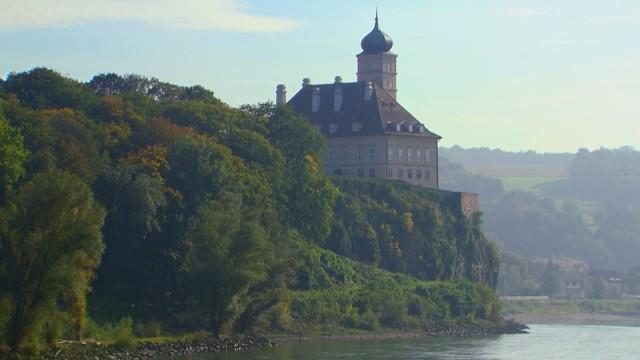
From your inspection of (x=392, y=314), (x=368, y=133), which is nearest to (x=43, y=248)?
(x=392, y=314)

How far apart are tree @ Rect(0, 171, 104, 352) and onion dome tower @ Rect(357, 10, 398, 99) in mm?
82580

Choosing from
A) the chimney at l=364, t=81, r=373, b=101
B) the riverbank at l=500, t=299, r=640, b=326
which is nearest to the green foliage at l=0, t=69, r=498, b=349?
the chimney at l=364, t=81, r=373, b=101

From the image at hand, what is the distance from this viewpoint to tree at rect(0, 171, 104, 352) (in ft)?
257

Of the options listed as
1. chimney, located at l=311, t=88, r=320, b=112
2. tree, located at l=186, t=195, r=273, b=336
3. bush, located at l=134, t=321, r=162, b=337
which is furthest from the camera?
chimney, located at l=311, t=88, r=320, b=112

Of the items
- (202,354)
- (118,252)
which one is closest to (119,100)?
(118,252)

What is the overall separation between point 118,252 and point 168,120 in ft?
54.5

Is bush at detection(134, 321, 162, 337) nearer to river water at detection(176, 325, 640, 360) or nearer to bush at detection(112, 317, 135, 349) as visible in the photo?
bush at detection(112, 317, 135, 349)

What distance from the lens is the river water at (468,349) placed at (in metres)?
94.8

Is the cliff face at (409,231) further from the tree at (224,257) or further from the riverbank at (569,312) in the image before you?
the tree at (224,257)

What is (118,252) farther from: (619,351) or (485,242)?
(485,242)

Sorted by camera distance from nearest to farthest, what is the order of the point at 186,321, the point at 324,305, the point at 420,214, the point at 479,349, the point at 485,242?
the point at 186,321
the point at 479,349
the point at 324,305
the point at 420,214
the point at 485,242

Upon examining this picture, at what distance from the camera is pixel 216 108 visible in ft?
393

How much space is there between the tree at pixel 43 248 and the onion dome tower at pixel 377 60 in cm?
8258

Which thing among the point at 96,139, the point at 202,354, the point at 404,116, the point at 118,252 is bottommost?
the point at 202,354
